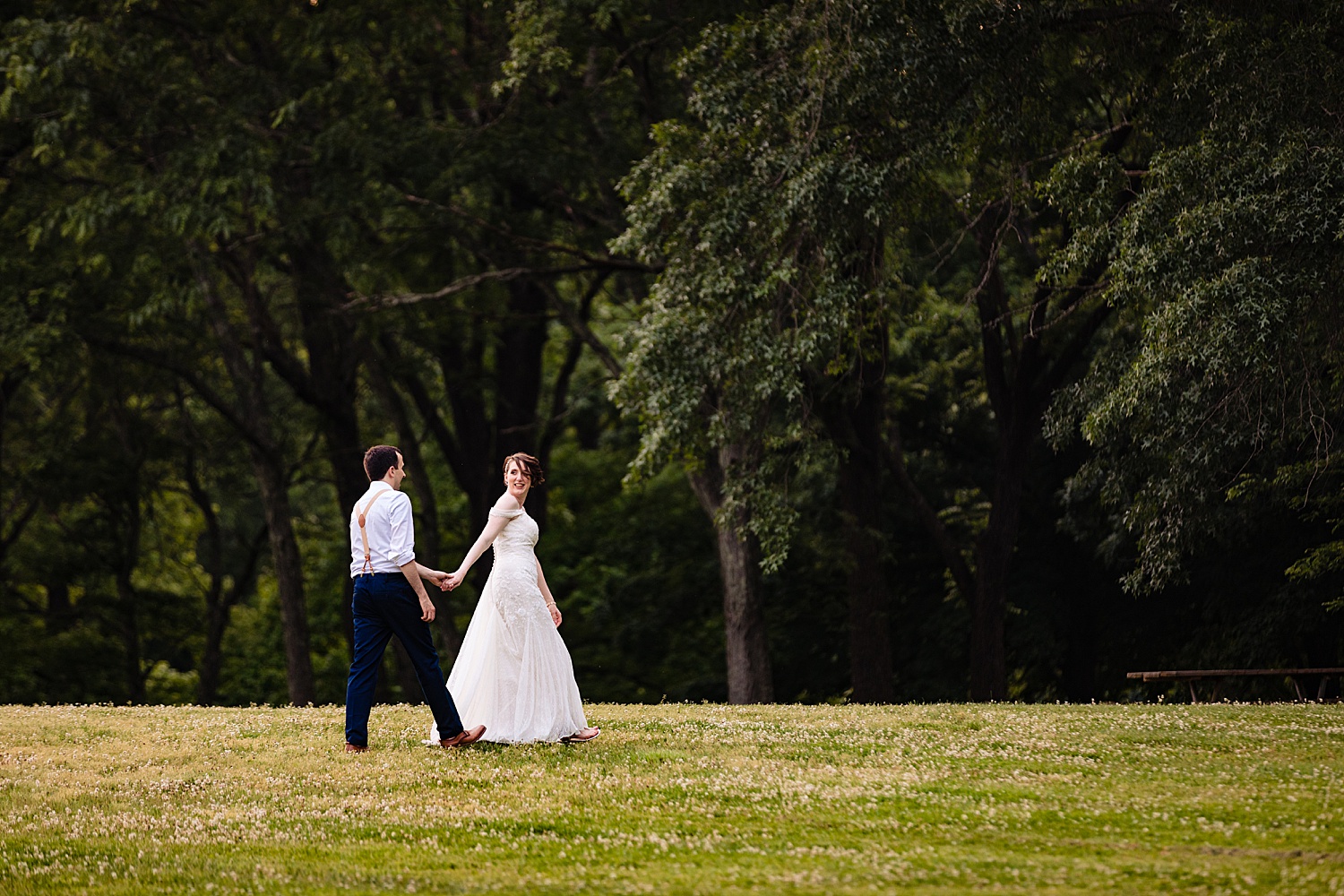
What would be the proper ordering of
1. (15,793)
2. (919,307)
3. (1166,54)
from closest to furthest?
(15,793) < (1166,54) < (919,307)

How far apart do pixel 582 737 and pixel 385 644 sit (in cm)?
172

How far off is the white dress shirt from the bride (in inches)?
20.0

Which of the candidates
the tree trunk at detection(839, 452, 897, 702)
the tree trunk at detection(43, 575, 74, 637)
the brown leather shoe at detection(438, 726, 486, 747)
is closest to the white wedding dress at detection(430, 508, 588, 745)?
the brown leather shoe at detection(438, 726, 486, 747)

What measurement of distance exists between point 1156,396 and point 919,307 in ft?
26.5

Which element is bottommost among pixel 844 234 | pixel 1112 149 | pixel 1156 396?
pixel 1156 396

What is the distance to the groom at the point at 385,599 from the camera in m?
10.2

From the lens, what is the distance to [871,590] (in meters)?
23.0

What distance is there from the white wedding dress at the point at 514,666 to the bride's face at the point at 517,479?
182mm

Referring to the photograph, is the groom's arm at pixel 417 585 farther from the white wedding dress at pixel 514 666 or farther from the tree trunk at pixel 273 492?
the tree trunk at pixel 273 492

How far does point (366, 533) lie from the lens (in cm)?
1023

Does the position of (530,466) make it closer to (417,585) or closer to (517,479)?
(517,479)

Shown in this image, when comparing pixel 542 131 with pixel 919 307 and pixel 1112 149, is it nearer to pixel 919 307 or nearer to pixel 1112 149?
pixel 919 307

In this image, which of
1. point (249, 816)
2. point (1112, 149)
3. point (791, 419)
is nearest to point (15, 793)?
point (249, 816)

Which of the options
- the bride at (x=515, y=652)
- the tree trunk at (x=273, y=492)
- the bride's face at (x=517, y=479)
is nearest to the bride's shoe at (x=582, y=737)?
the bride at (x=515, y=652)
